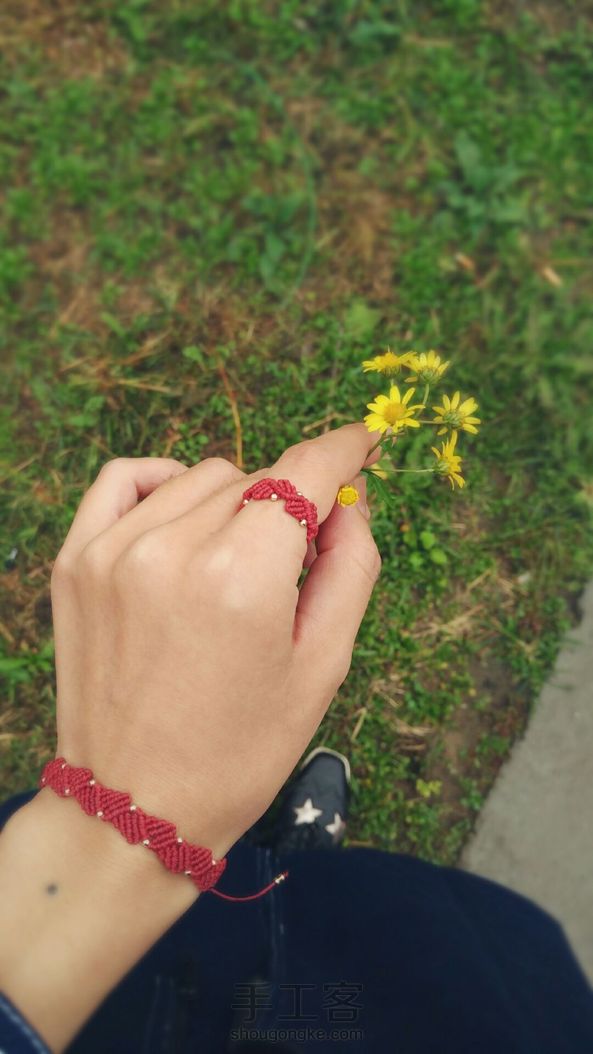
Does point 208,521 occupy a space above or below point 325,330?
above

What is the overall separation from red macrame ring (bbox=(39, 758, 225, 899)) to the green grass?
1.66 m

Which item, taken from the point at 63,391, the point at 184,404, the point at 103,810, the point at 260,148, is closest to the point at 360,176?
the point at 260,148

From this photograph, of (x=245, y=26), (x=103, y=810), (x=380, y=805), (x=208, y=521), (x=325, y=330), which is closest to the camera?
(x=103, y=810)

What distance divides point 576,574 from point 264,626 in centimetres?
212

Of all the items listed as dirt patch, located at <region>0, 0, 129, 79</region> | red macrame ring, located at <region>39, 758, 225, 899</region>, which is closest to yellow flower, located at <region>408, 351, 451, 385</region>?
red macrame ring, located at <region>39, 758, 225, 899</region>

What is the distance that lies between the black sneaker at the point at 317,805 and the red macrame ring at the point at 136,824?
1.54 metres

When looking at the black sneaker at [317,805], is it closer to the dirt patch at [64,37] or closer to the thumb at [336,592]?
the thumb at [336,592]

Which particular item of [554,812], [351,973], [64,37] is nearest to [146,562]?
[351,973]

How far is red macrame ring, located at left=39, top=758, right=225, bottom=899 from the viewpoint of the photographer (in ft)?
4.31

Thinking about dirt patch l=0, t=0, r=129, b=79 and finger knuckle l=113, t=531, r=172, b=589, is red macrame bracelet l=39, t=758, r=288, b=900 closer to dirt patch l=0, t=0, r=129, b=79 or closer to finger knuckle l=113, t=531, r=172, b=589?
finger knuckle l=113, t=531, r=172, b=589

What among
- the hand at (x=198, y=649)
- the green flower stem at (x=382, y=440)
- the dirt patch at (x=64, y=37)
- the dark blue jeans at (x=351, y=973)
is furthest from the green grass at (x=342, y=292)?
the hand at (x=198, y=649)

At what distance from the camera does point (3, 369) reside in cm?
318

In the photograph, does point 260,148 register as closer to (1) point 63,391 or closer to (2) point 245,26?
(2) point 245,26

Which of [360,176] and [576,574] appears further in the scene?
[360,176]
